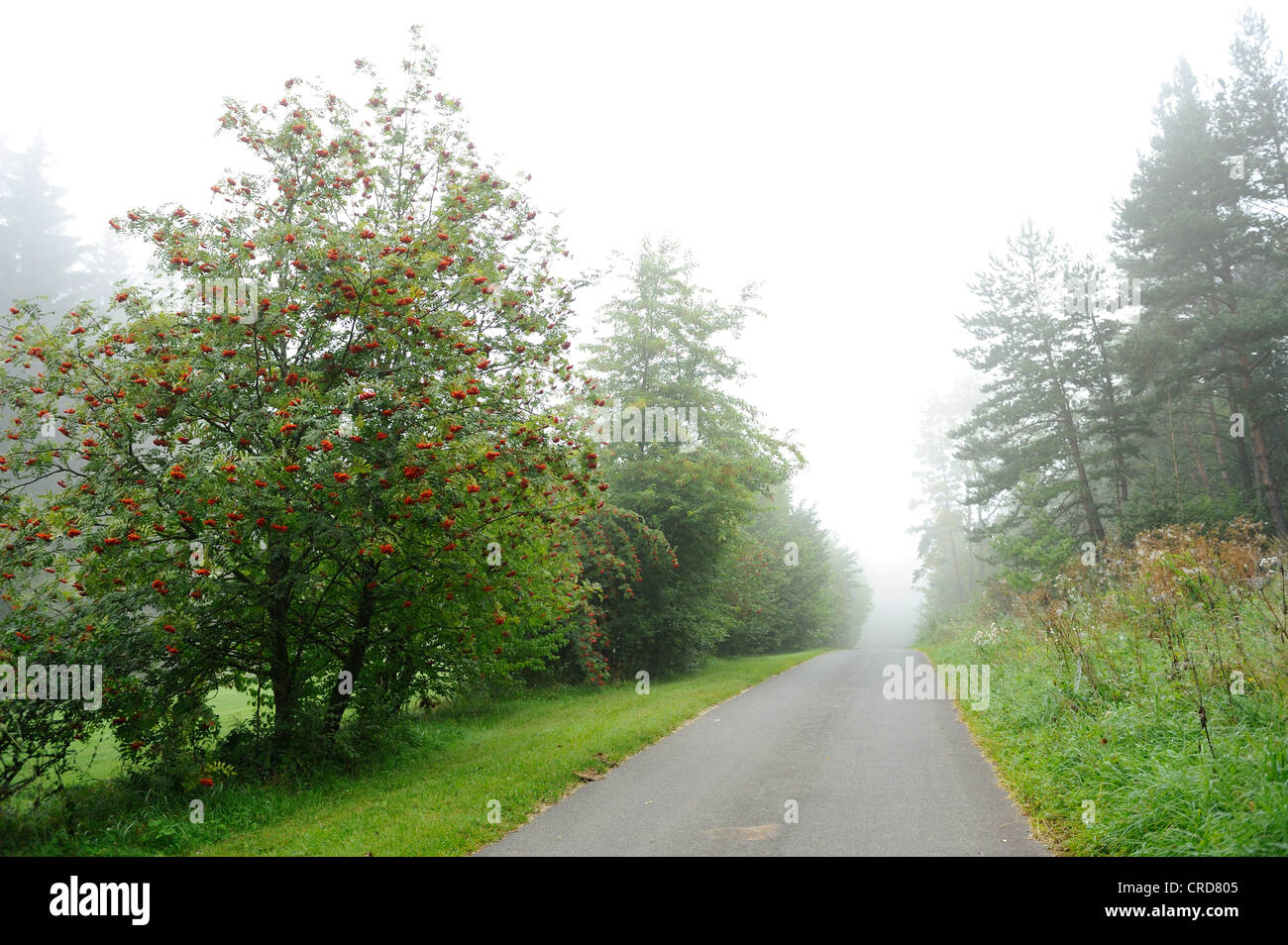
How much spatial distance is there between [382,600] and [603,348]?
1292 centimetres

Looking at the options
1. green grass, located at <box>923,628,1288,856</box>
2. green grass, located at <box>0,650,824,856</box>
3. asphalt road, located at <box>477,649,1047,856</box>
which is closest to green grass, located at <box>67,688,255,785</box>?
green grass, located at <box>0,650,824,856</box>

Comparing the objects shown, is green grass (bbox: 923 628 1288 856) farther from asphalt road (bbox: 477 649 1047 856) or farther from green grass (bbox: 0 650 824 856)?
green grass (bbox: 0 650 824 856)

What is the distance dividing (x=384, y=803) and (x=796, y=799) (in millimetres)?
4079

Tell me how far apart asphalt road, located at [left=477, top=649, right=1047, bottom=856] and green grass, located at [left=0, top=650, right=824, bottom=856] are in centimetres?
38

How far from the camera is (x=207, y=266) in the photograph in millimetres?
6977

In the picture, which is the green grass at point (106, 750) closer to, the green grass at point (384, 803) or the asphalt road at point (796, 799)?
the green grass at point (384, 803)

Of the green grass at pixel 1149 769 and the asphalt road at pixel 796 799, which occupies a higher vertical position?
the green grass at pixel 1149 769

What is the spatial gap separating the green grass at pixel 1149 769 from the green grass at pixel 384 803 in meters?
4.50

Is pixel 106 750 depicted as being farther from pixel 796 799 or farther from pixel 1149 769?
pixel 1149 769

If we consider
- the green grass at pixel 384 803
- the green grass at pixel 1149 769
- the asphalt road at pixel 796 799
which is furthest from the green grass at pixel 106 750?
the green grass at pixel 1149 769

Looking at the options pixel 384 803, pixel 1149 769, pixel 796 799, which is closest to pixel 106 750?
pixel 384 803

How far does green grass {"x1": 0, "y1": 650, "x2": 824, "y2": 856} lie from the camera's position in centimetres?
545

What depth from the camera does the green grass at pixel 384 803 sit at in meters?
5.45
